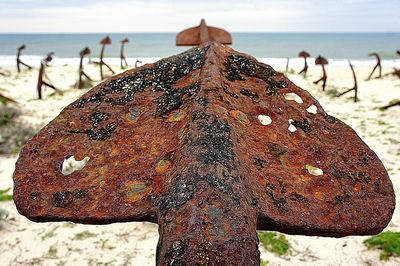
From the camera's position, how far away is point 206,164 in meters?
1.10

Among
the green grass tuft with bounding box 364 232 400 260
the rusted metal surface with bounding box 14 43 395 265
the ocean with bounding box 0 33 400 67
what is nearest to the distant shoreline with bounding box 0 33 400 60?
the ocean with bounding box 0 33 400 67

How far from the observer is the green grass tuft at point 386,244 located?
11.7ft

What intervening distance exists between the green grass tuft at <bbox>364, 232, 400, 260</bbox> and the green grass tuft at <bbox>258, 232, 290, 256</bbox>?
0.77m

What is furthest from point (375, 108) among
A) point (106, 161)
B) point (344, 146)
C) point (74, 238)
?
point (106, 161)

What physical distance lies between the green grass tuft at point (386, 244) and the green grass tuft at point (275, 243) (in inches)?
30.3

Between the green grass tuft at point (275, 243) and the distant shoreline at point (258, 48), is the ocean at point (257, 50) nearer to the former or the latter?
the distant shoreline at point (258, 48)

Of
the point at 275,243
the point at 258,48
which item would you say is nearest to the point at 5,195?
the point at 275,243

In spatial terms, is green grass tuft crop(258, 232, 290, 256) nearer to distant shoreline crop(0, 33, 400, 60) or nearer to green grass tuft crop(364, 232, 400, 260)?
green grass tuft crop(364, 232, 400, 260)

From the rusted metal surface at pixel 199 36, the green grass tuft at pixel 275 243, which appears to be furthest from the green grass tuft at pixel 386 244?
the rusted metal surface at pixel 199 36

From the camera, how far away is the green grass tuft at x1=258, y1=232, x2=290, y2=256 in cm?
378

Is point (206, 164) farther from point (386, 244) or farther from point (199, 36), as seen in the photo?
point (386, 244)

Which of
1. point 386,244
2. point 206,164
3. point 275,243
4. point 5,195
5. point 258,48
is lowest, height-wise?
point 258,48

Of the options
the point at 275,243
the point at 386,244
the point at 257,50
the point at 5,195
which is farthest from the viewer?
the point at 257,50

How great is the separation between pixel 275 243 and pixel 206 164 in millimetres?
3043
